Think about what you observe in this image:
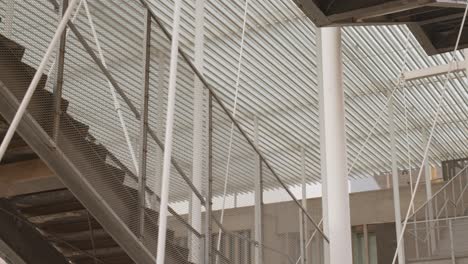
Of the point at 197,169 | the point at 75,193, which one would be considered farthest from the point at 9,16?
the point at 197,169

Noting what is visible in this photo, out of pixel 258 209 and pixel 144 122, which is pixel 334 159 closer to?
pixel 258 209

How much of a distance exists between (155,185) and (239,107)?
765 inches

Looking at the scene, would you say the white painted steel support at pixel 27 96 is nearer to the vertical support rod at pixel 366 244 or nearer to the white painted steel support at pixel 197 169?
the white painted steel support at pixel 197 169

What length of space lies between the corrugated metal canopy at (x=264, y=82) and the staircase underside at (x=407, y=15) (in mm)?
1673

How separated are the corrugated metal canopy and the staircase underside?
167 cm

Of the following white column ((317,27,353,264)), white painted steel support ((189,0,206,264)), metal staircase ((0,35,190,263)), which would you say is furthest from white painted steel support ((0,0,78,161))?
white column ((317,27,353,264))

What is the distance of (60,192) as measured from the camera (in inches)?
271

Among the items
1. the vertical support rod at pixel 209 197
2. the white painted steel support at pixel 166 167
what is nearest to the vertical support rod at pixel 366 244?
the vertical support rod at pixel 209 197

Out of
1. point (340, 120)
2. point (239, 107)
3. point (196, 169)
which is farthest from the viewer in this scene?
point (239, 107)

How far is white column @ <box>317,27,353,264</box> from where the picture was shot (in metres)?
11.4

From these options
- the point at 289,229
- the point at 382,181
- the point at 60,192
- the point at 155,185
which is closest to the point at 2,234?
the point at 60,192

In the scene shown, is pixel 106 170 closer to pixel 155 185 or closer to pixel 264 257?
pixel 155 185

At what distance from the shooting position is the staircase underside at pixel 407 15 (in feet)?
29.5

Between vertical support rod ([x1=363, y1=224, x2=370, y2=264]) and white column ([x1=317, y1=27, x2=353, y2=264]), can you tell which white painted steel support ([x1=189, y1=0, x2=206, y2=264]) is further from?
vertical support rod ([x1=363, y1=224, x2=370, y2=264])
